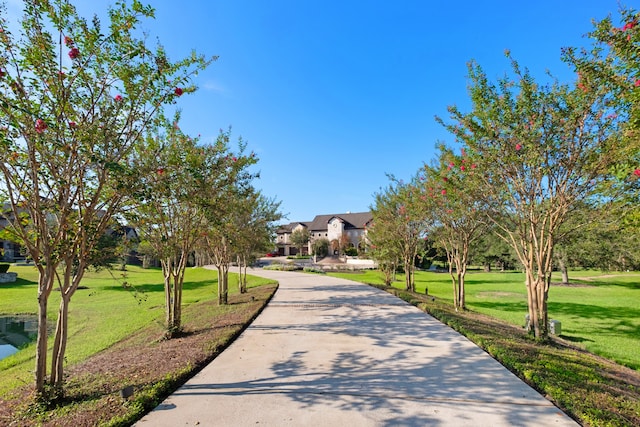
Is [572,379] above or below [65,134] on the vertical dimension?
below

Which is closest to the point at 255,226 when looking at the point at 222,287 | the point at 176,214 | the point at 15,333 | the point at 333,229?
the point at 222,287

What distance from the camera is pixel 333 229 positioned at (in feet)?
206

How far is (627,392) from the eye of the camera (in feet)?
14.6

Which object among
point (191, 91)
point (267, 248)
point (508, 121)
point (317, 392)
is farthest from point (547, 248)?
point (267, 248)

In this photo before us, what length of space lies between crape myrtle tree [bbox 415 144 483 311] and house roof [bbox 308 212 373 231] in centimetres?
4751

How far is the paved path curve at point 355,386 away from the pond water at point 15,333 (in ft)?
26.0

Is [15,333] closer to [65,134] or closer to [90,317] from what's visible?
[90,317]

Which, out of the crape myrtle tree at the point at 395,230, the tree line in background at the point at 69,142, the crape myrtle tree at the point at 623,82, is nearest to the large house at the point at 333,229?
the crape myrtle tree at the point at 395,230

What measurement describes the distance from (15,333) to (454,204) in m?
15.7

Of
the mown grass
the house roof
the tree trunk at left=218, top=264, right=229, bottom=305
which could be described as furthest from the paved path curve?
the house roof

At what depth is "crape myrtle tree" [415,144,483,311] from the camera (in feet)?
27.0

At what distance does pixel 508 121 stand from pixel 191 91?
6.27 meters

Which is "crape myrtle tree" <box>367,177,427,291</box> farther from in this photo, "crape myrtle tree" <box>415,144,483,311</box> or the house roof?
the house roof

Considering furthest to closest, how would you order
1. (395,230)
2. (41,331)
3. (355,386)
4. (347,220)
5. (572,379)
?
(347,220) < (395,230) < (572,379) < (355,386) < (41,331)
